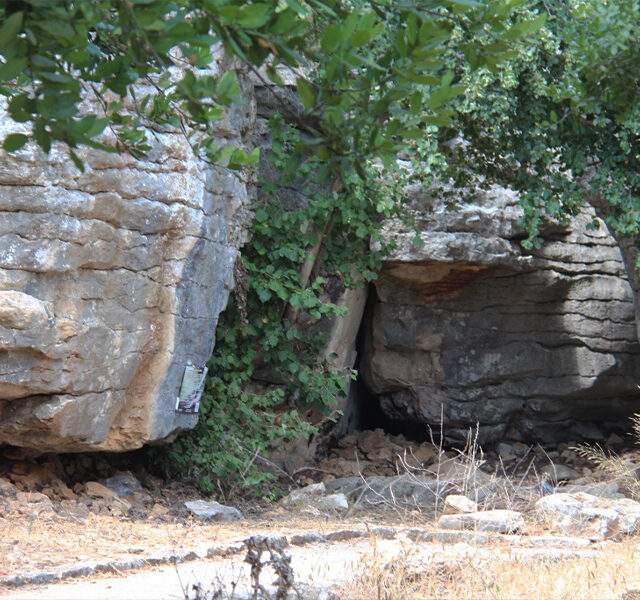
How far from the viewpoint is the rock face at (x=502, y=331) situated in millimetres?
9188

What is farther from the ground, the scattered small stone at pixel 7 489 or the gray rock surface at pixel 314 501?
the scattered small stone at pixel 7 489

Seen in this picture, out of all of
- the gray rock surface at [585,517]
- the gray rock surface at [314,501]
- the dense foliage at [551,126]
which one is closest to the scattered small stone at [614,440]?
the dense foliage at [551,126]

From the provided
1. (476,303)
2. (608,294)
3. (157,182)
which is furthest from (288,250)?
(608,294)

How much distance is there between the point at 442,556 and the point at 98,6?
319 cm

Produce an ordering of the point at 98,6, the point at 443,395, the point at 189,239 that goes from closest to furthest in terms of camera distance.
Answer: the point at 98,6
the point at 189,239
the point at 443,395

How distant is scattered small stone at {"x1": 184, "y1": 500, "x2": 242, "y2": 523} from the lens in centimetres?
605

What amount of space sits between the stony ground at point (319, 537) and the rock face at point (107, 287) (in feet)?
1.85

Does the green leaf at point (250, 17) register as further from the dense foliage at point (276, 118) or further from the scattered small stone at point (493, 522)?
the scattered small stone at point (493, 522)

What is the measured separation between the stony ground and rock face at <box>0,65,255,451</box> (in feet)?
1.85

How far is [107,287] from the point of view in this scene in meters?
5.83

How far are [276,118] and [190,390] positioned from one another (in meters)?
2.50

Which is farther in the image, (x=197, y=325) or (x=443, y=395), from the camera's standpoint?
(x=443, y=395)

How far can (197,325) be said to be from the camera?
21.5ft

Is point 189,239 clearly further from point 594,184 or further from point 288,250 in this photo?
point 594,184
